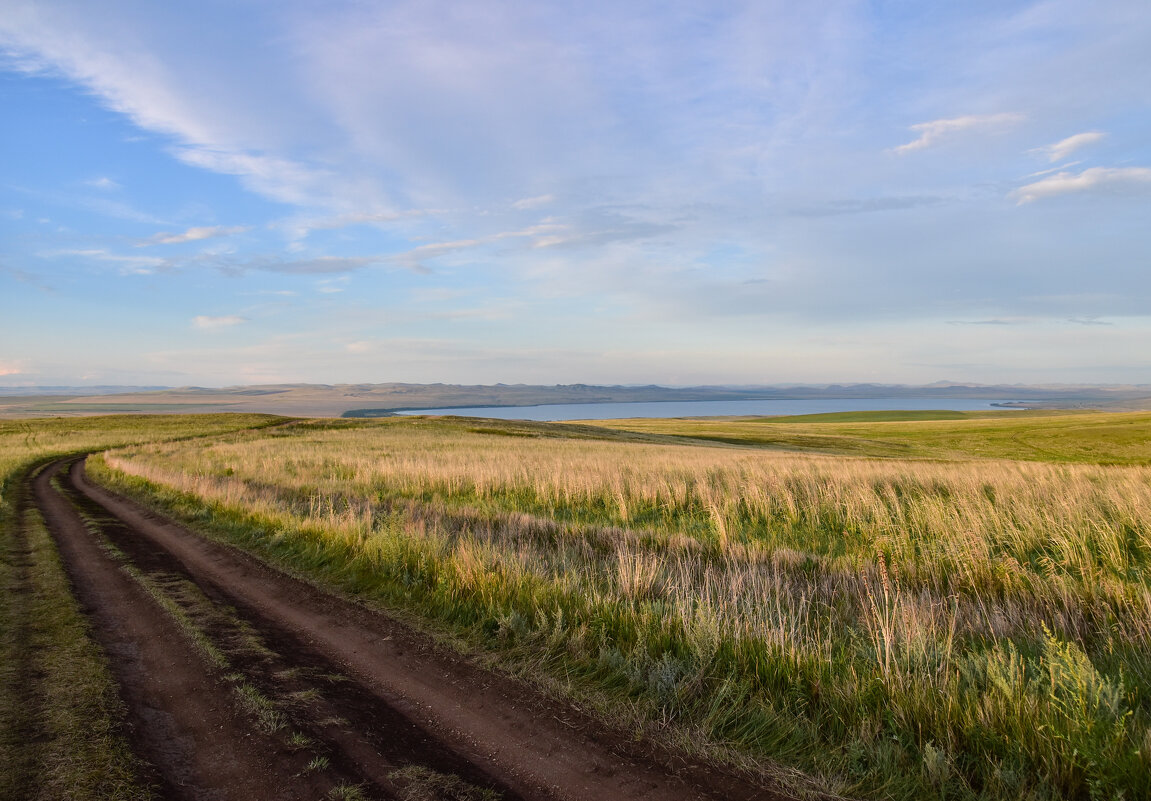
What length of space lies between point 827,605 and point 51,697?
24.0ft

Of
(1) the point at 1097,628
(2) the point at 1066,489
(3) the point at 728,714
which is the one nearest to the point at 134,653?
(3) the point at 728,714

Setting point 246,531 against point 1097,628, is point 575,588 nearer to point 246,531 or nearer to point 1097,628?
point 1097,628

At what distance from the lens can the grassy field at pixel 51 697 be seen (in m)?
3.76

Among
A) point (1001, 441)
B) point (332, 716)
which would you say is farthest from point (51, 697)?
point (1001, 441)

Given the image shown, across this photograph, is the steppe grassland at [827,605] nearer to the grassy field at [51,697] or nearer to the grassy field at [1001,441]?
the grassy field at [51,697]

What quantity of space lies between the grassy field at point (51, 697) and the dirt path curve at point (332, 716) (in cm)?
19

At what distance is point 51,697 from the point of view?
4.89m

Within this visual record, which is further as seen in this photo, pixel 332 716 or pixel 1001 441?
pixel 1001 441

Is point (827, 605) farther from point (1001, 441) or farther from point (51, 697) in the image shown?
point (1001, 441)

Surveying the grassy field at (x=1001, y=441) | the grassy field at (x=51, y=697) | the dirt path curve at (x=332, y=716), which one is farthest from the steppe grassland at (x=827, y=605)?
the grassy field at (x=1001, y=441)

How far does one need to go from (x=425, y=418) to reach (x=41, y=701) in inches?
2975

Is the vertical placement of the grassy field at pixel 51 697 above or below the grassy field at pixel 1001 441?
above

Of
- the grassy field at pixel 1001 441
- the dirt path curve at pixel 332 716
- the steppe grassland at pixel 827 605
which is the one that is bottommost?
the grassy field at pixel 1001 441

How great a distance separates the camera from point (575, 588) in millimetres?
6992
